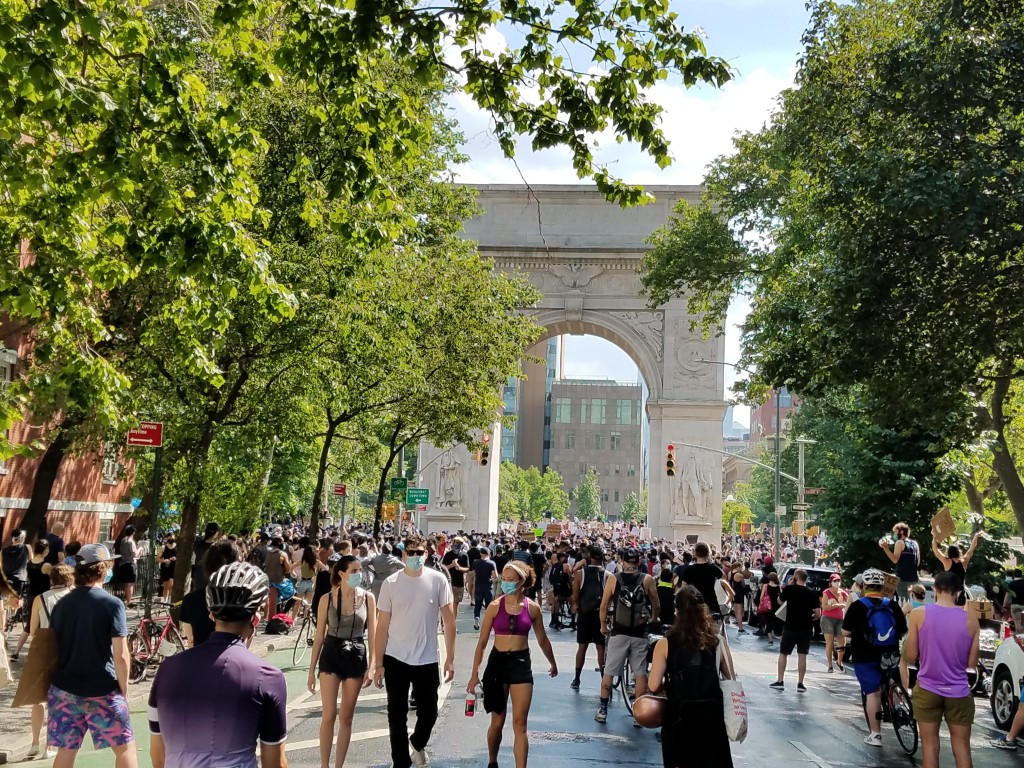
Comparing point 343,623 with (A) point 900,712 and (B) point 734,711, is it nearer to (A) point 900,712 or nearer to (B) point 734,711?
(B) point 734,711

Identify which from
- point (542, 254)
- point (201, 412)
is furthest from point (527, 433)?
point (201, 412)

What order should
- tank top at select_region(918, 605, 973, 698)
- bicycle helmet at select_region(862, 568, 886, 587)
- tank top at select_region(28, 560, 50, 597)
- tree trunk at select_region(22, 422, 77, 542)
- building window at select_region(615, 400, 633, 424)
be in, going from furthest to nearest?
building window at select_region(615, 400, 633, 424) → tree trunk at select_region(22, 422, 77, 542) → tank top at select_region(28, 560, 50, 597) → bicycle helmet at select_region(862, 568, 886, 587) → tank top at select_region(918, 605, 973, 698)

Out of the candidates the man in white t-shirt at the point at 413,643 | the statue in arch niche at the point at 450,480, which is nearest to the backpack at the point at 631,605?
the man in white t-shirt at the point at 413,643

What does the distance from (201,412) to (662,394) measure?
33.4 m

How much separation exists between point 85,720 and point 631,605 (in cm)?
633

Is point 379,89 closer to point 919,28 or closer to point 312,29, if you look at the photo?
point 312,29

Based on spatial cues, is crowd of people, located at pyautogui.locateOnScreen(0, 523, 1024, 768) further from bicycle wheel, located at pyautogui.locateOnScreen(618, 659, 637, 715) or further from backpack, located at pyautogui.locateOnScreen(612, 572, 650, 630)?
bicycle wheel, located at pyautogui.locateOnScreen(618, 659, 637, 715)

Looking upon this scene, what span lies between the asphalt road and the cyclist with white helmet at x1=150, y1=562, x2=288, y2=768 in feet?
17.4

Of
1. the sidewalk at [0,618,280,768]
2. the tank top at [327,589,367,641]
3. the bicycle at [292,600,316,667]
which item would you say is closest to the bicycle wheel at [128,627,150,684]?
the sidewalk at [0,618,280,768]

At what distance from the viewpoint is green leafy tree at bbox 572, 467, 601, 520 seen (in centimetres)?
16050

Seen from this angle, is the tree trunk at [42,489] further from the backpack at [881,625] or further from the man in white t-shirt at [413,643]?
the backpack at [881,625]

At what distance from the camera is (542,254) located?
166 ft

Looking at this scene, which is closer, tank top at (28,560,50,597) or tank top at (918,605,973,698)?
tank top at (918,605,973,698)

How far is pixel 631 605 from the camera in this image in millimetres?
12000
